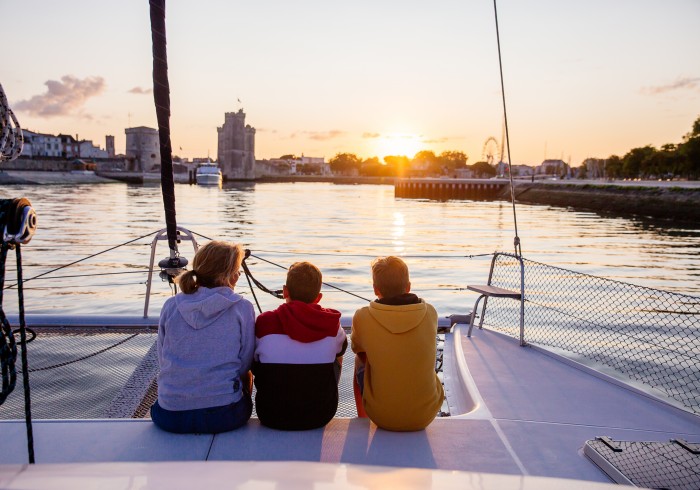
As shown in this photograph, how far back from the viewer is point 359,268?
61.1 feet

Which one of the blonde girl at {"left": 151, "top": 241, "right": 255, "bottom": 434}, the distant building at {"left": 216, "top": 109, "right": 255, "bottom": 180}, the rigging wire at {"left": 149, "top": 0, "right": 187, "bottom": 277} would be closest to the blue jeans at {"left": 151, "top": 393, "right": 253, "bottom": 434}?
the blonde girl at {"left": 151, "top": 241, "right": 255, "bottom": 434}

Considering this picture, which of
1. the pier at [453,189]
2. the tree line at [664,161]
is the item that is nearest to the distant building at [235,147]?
the pier at [453,189]

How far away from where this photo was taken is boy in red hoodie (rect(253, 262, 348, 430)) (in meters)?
3.17

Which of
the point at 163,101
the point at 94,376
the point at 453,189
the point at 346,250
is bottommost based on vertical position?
the point at 94,376

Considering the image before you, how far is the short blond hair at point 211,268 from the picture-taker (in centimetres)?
304

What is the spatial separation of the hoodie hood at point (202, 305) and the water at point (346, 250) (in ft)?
14.7

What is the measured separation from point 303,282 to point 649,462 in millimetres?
2036

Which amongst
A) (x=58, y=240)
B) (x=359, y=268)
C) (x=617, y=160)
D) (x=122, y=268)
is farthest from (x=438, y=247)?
(x=617, y=160)

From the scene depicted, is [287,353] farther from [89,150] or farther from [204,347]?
[89,150]

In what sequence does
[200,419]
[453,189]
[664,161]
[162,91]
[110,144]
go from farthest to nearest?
[110,144]
[453,189]
[664,161]
[162,91]
[200,419]

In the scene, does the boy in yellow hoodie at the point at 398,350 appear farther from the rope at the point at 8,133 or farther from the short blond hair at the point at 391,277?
the rope at the point at 8,133

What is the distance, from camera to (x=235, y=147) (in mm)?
141000

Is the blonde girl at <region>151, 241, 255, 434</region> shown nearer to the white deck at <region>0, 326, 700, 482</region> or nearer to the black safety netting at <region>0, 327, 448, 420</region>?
the white deck at <region>0, 326, 700, 482</region>

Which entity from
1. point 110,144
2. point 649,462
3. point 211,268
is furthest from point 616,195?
point 110,144
